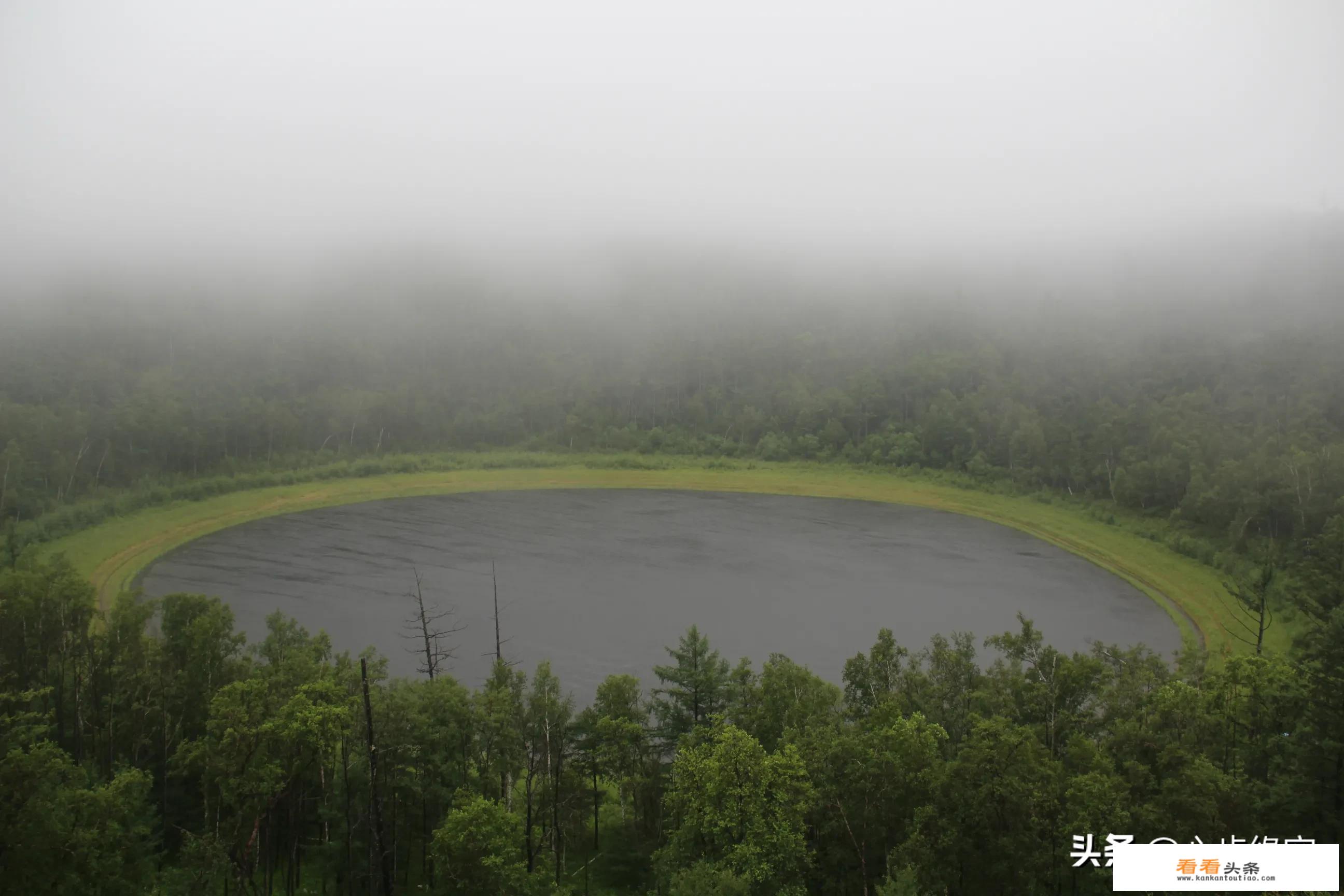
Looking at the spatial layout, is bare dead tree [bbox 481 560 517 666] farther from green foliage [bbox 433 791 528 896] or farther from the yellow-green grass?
the yellow-green grass

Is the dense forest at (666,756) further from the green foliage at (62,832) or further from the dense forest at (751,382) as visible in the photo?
the dense forest at (751,382)

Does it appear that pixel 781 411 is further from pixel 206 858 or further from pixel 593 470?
pixel 206 858

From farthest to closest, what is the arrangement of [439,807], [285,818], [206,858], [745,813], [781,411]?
[781,411] → [285,818] → [439,807] → [206,858] → [745,813]

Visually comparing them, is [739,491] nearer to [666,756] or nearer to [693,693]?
[666,756]

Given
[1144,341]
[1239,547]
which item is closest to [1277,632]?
[1239,547]

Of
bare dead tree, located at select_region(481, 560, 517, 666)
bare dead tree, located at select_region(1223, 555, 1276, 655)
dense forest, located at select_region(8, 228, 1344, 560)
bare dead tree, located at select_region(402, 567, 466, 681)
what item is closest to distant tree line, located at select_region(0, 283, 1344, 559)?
dense forest, located at select_region(8, 228, 1344, 560)
